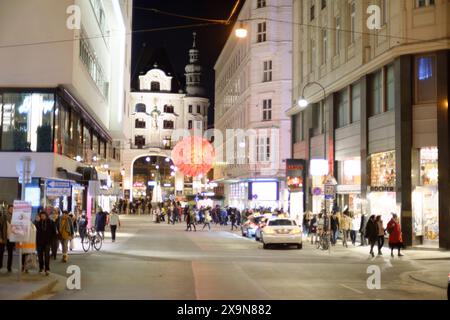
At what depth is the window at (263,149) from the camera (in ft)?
202

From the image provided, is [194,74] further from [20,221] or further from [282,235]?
[20,221]

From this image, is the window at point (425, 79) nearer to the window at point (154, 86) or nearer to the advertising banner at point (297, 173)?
the advertising banner at point (297, 173)

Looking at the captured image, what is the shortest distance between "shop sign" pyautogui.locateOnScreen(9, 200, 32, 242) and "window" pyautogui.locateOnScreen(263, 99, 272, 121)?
1793 inches

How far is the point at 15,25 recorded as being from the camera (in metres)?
32.0

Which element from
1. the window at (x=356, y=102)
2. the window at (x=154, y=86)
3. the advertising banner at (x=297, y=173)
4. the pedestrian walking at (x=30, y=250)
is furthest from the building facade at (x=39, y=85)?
the window at (x=154, y=86)

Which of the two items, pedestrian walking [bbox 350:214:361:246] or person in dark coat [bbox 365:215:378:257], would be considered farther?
pedestrian walking [bbox 350:214:361:246]

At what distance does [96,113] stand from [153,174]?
8144cm

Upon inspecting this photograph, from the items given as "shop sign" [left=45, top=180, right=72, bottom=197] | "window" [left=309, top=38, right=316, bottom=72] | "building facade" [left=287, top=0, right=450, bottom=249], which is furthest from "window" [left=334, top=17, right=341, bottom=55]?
"shop sign" [left=45, top=180, right=72, bottom=197]

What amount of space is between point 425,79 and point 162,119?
8801 centimetres

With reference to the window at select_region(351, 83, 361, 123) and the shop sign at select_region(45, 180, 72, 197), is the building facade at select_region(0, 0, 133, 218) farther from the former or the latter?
the window at select_region(351, 83, 361, 123)

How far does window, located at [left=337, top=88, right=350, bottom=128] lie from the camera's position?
38.9 meters

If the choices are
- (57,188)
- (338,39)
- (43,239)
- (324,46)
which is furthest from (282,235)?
(324,46)
